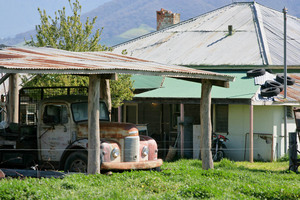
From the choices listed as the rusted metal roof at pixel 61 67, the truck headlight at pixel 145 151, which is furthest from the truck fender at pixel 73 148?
the rusted metal roof at pixel 61 67

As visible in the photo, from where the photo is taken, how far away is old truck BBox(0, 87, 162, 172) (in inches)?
567

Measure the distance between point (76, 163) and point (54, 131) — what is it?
1.20 metres

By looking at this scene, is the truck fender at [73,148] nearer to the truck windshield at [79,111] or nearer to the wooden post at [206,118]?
the truck windshield at [79,111]

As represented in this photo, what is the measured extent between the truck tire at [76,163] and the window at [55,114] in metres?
1.08

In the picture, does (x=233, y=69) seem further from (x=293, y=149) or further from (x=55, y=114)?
(x=55, y=114)

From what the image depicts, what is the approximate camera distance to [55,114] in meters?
15.3

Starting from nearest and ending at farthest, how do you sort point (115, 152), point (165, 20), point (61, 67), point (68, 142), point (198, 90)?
point (61, 67), point (115, 152), point (68, 142), point (198, 90), point (165, 20)

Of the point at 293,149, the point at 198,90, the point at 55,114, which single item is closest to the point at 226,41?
the point at 198,90

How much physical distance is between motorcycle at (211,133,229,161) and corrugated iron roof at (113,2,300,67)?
18.4 ft

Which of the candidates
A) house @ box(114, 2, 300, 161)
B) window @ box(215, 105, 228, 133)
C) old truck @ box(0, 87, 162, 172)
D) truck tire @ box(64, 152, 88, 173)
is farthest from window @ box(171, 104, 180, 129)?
truck tire @ box(64, 152, 88, 173)

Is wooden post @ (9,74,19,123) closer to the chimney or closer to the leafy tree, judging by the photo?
the leafy tree

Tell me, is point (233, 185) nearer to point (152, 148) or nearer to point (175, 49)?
point (152, 148)

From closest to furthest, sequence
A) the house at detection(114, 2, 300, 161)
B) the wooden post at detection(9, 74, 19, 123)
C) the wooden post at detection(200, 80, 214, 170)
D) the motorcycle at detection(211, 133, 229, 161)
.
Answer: the wooden post at detection(200, 80, 214, 170), the wooden post at detection(9, 74, 19, 123), the motorcycle at detection(211, 133, 229, 161), the house at detection(114, 2, 300, 161)

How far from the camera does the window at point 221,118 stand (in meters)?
24.8
